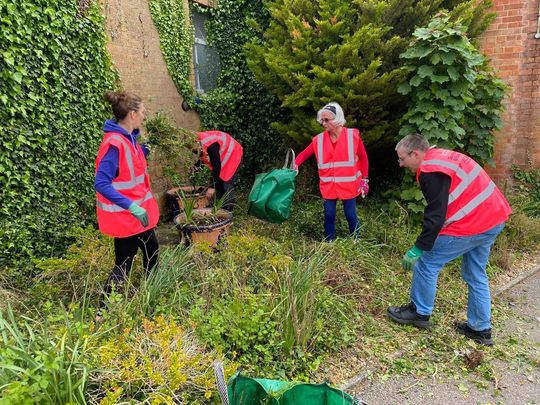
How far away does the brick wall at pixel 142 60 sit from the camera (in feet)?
18.4

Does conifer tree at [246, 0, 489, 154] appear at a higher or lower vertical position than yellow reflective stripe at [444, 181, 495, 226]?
higher

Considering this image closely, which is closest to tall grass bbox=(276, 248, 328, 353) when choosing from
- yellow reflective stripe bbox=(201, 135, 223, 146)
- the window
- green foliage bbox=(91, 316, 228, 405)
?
green foliage bbox=(91, 316, 228, 405)

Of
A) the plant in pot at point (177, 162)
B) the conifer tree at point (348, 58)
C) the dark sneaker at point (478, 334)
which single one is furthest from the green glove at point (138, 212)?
the conifer tree at point (348, 58)

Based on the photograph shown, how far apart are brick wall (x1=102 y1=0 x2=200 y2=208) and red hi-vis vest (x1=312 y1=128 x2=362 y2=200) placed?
2.95 meters

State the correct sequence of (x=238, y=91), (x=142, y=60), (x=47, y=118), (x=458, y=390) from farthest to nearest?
(x=238, y=91), (x=142, y=60), (x=47, y=118), (x=458, y=390)

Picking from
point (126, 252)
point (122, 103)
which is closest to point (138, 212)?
point (126, 252)

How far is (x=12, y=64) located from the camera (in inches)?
149

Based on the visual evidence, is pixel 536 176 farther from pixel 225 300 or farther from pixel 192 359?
pixel 192 359

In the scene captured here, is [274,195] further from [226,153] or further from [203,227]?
[226,153]

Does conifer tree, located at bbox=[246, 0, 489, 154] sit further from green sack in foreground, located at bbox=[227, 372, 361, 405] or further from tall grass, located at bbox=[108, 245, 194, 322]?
green sack in foreground, located at bbox=[227, 372, 361, 405]

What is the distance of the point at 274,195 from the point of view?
15.0 feet

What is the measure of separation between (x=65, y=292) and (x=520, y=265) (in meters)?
5.03

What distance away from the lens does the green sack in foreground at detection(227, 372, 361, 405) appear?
2016 millimetres

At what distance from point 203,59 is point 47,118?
4.11 m
